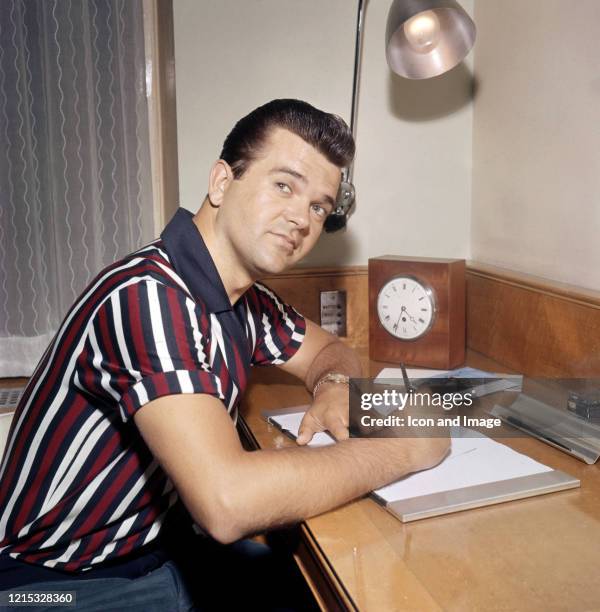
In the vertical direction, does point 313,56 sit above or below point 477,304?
above

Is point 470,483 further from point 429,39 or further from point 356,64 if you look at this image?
point 356,64

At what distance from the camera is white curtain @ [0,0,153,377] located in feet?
5.53

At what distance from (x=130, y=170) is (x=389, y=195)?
0.71 m

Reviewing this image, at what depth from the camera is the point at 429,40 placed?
146 centimetres

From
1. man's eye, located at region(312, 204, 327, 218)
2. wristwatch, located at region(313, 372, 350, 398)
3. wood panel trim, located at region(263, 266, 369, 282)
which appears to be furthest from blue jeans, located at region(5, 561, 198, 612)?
wood panel trim, located at region(263, 266, 369, 282)

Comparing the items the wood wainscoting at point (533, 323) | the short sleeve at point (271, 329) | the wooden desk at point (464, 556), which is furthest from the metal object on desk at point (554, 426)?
the short sleeve at point (271, 329)

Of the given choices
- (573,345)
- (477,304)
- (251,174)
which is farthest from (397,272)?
(251,174)

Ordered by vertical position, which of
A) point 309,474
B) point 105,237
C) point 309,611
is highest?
point 105,237

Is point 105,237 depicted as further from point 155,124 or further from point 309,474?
point 309,474

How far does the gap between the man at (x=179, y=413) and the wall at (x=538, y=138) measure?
51 cm

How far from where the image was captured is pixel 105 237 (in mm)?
1800

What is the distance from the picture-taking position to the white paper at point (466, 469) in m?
0.92

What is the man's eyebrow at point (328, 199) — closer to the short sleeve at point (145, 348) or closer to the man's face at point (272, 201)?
the man's face at point (272, 201)

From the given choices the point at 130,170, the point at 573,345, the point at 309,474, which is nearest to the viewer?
the point at 309,474
